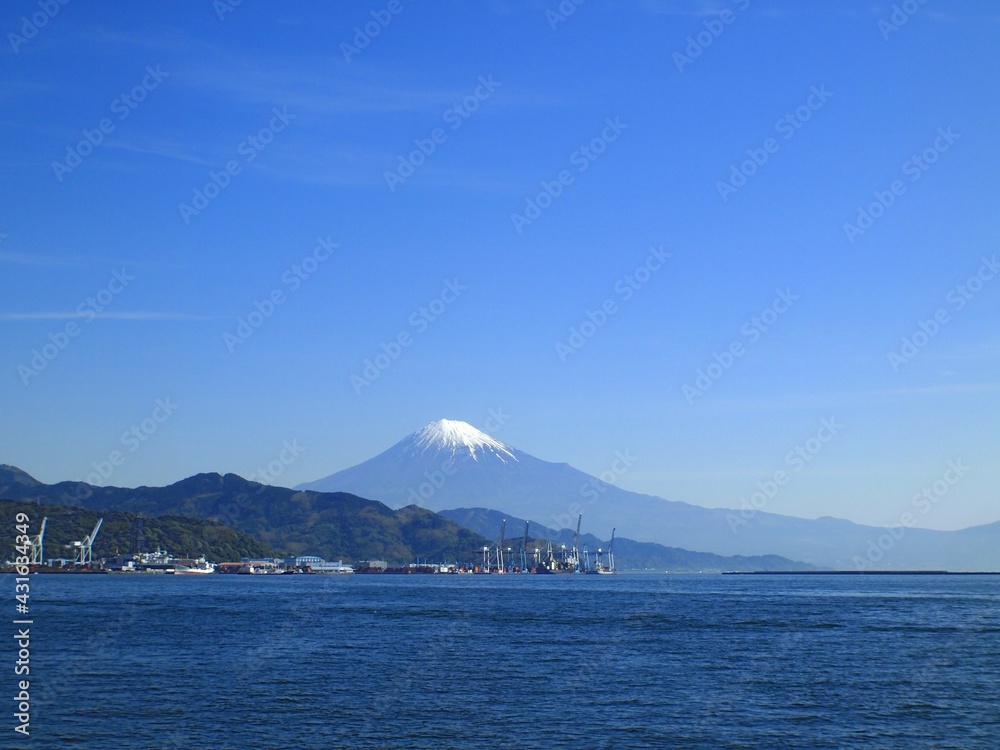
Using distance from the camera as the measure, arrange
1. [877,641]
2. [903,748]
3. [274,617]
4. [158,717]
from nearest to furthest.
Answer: [903,748] → [158,717] → [877,641] → [274,617]

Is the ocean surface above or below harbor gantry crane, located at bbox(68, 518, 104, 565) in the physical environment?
above

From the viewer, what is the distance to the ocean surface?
22.8m

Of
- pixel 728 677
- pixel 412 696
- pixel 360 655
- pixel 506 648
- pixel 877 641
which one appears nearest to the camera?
pixel 412 696

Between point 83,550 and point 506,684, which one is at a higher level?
point 506,684

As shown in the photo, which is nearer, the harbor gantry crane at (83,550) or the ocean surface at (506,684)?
the ocean surface at (506,684)

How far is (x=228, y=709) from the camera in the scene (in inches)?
1006

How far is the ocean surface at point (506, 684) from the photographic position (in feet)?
74.9

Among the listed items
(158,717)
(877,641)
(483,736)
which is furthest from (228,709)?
(877,641)

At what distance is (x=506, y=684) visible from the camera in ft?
99.4

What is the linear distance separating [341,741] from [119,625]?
109ft

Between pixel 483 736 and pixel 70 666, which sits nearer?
pixel 483 736

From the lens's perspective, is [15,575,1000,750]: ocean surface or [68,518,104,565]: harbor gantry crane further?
[68,518,104,565]: harbor gantry crane

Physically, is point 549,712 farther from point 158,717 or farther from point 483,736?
point 158,717

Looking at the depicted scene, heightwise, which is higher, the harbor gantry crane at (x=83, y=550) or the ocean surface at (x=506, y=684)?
the ocean surface at (x=506, y=684)
